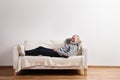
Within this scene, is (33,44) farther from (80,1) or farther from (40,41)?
(80,1)

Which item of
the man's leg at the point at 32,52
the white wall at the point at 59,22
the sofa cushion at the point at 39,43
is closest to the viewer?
the man's leg at the point at 32,52

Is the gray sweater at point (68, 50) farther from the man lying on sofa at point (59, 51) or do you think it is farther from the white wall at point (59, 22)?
the white wall at point (59, 22)

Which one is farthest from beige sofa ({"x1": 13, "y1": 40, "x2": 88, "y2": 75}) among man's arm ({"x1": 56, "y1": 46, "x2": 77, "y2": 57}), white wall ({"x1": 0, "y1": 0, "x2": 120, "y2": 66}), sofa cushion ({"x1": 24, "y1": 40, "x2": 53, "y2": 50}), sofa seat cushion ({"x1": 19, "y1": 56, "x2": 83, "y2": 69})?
white wall ({"x1": 0, "y1": 0, "x2": 120, "y2": 66})

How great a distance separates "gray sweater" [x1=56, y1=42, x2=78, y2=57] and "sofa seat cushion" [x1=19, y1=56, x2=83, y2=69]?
0.49 ft

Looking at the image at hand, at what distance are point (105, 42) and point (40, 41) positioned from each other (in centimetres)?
159

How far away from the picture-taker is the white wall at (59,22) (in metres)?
5.54

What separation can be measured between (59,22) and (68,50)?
33.8 inches

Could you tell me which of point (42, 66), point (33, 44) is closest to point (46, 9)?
point (33, 44)

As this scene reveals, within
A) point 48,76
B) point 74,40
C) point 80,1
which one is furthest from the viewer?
point 80,1

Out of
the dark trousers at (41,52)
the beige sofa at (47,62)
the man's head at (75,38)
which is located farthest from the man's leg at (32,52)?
the man's head at (75,38)

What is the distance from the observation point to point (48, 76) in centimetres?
479

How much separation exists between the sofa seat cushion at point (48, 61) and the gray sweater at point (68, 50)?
15 cm

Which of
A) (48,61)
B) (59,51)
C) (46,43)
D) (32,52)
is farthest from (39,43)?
(48,61)

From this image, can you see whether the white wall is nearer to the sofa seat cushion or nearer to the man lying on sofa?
the man lying on sofa
